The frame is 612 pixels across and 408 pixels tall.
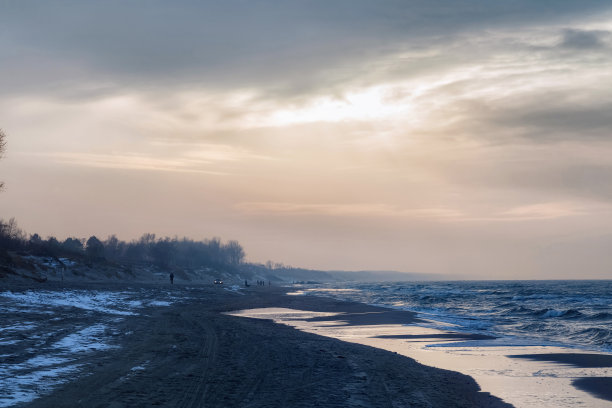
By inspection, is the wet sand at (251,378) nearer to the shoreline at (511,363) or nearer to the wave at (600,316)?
the shoreline at (511,363)

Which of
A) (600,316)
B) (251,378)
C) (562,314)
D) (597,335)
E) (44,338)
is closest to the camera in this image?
(251,378)

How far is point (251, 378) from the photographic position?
12.6 metres

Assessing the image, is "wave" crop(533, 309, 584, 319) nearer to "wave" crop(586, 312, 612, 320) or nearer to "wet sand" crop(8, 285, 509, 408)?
"wave" crop(586, 312, 612, 320)

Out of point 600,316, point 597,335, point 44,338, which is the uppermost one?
point 44,338

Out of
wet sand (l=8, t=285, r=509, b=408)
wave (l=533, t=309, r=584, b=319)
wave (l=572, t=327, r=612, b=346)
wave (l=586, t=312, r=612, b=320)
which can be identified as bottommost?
wave (l=533, t=309, r=584, b=319)

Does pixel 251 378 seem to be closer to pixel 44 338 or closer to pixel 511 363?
pixel 44 338

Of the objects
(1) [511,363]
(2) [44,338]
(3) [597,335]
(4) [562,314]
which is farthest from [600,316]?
(2) [44,338]

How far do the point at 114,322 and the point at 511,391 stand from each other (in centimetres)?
1689

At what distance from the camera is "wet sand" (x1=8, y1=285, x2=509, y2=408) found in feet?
33.4

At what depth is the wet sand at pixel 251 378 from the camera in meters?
10.2

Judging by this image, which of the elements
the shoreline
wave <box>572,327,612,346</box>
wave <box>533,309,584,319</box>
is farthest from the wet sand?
wave <box>533,309,584,319</box>

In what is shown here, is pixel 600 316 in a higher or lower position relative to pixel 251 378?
lower

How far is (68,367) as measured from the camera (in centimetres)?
1222

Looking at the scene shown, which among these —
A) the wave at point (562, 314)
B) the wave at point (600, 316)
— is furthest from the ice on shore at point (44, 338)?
the wave at point (600, 316)
